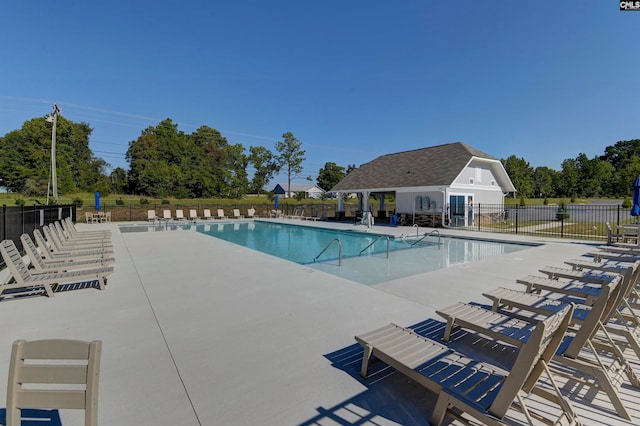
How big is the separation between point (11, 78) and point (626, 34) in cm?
3521

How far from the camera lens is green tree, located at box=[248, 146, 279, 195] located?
45.0 m

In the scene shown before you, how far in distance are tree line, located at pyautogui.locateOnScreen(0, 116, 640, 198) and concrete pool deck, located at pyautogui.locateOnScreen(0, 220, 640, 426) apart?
3279 centimetres

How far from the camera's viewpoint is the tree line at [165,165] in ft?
104

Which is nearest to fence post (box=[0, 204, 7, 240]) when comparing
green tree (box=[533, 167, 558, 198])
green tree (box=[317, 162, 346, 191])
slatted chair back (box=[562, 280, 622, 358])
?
slatted chair back (box=[562, 280, 622, 358])

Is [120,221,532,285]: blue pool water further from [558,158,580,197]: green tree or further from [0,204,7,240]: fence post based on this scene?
[558,158,580,197]: green tree

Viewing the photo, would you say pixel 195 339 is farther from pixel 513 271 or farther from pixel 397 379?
pixel 513 271

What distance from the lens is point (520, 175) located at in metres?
56.9

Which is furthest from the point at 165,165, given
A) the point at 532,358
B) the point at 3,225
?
the point at 532,358

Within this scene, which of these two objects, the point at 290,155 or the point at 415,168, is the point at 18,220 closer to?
the point at 415,168

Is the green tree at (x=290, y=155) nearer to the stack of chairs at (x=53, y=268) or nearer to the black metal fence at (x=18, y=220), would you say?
the black metal fence at (x=18, y=220)

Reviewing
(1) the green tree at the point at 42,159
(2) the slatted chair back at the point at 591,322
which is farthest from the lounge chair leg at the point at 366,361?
(1) the green tree at the point at 42,159

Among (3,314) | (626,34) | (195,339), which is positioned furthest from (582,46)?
(3,314)

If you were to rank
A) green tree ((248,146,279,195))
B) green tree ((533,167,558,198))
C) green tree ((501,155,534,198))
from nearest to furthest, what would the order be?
green tree ((248,146,279,195)) → green tree ((501,155,534,198)) → green tree ((533,167,558,198))

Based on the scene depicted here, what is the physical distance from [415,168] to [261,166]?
28170mm
